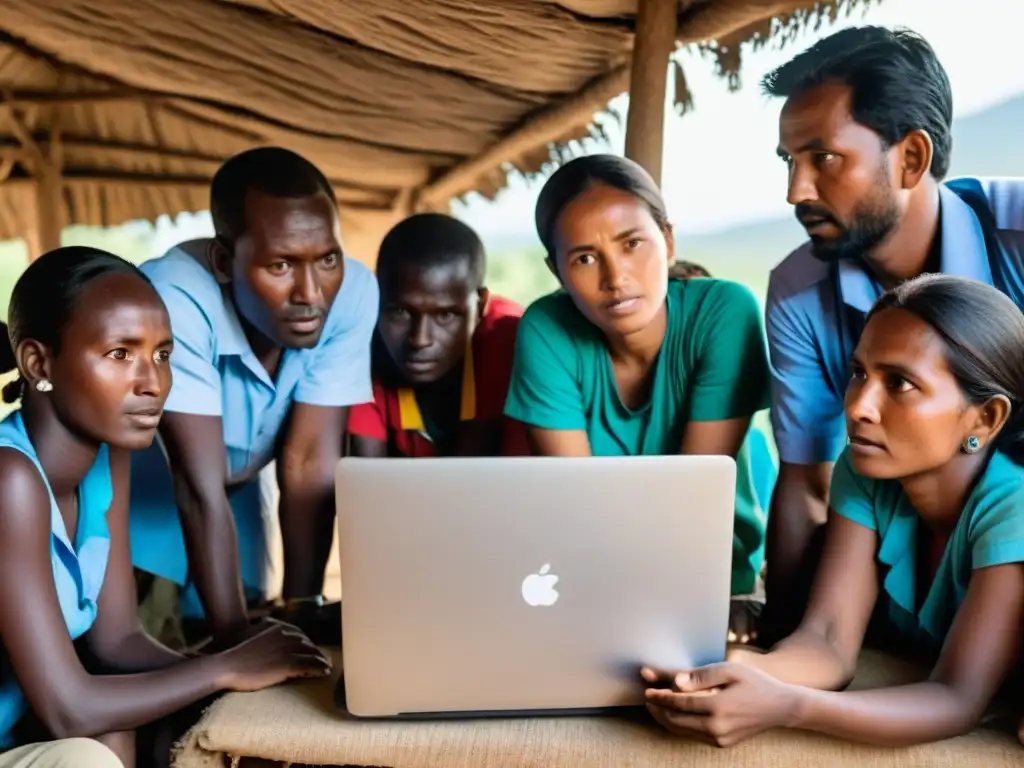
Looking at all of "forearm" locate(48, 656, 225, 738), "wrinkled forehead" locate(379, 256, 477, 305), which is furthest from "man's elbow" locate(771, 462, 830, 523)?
"forearm" locate(48, 656, 225, 738)

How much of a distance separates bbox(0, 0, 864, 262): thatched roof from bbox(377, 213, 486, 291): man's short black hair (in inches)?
27.9

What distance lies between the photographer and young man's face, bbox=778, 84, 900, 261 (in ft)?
5.83

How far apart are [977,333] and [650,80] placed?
1.30m

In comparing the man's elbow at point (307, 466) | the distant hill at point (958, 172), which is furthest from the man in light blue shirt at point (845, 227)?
the distant hill at point (958, 172)

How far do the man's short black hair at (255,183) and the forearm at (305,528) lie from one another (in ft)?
1.69

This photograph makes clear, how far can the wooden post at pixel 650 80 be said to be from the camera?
8.32 ft

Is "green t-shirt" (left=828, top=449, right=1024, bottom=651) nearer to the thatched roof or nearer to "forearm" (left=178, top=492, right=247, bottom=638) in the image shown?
"forearm" (left=178, top=492, right=247, bottom=638)

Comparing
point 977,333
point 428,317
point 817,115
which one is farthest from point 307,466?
point 977,333

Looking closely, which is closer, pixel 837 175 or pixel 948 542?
pixel 948 542

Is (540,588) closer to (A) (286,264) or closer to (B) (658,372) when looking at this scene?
(B) (658,372)

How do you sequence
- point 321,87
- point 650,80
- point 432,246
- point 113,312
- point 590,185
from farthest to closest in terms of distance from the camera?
point 321,87, point 650,80, point 432,246, point 590,185, point 113,312

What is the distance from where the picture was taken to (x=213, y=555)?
1925 mm

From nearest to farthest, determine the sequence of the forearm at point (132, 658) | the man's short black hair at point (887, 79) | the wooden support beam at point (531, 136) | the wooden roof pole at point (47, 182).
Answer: the forearm at point (132, 658) → the man's short black hair at point (887, 79) → the wooden support beam at point (531, 136) → the wooden roof pole at point (47, 182)

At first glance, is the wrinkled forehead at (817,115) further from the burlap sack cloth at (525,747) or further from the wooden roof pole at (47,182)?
the wooden roof pole at (47,182)
